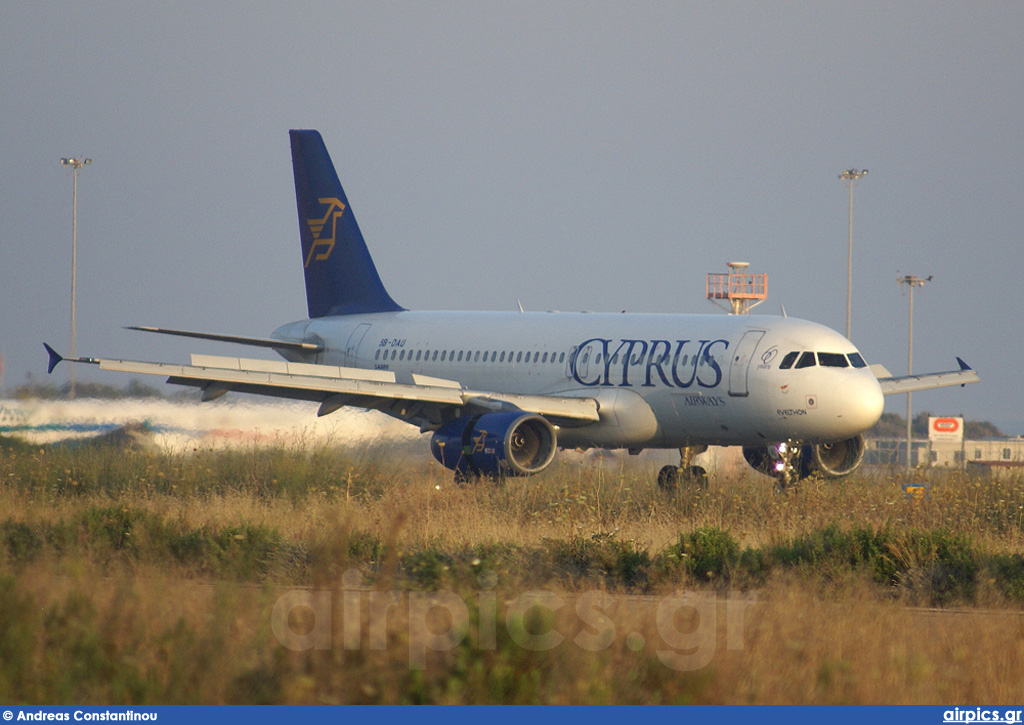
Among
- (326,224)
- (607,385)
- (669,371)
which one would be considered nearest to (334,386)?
(607,385)

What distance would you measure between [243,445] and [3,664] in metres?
19.5

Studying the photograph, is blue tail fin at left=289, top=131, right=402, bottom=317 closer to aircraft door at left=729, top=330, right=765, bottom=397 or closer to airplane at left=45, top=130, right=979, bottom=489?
airplane at left=45, top=130, right=979, bottom=489

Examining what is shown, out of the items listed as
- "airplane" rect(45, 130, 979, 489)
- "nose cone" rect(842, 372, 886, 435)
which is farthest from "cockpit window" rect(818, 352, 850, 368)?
"nose cone" rect(842, 372, 886, 435)

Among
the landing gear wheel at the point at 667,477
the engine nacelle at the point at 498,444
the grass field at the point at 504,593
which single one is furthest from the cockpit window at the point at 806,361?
the engine nacelle at the point at 498,444

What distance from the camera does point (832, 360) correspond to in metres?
23.3

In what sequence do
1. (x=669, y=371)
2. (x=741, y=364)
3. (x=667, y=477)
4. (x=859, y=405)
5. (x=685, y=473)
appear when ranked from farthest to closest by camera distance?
(x=685, y=473) → (x=667, y=477) → (x=669, y=371) → (x=741, y=364) → (x=859, y=405)

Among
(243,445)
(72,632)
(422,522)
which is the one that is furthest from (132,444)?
(72,632)

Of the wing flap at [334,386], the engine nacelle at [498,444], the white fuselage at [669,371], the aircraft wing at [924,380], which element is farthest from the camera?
the aircraft wing at [924,380]

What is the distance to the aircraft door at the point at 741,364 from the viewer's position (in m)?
23.5

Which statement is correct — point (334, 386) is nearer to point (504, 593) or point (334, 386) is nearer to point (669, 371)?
point (669, 371)

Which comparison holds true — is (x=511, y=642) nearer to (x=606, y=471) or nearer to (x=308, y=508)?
(x=308, y=508)

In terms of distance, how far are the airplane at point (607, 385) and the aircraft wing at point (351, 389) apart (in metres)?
0.03

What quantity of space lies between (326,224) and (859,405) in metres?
16.6

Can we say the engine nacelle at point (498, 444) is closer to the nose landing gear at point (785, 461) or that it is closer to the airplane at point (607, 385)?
the airplane at point (607, 385)
